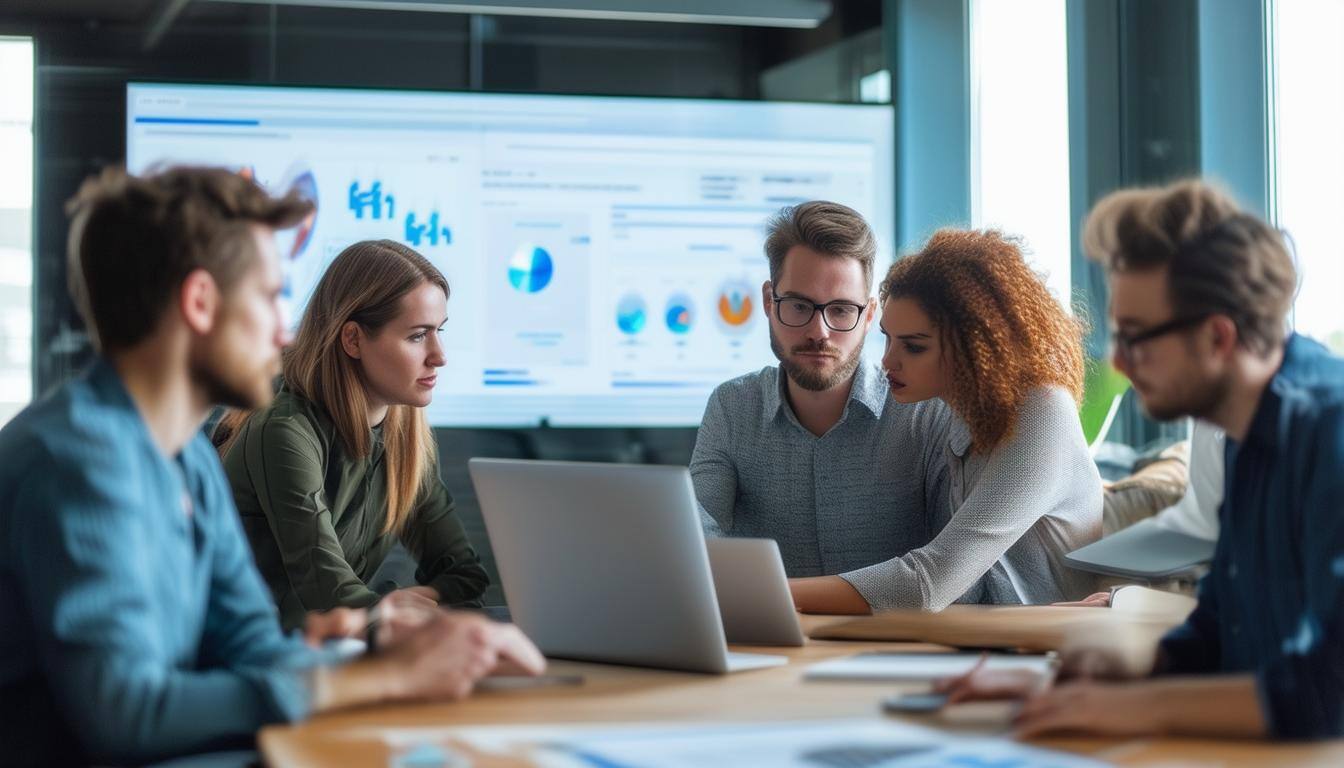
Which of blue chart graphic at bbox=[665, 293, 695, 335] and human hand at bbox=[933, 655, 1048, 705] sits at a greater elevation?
blue chart graphic at bbox=[665, 293, 695, 335]

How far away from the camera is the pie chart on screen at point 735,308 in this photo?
15.4 ft

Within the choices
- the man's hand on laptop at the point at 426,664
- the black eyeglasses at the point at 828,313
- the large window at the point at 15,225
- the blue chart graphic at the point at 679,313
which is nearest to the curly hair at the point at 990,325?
the black eyeglasses at the point at 828,313

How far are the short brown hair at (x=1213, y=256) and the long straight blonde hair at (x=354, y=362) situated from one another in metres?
1.64

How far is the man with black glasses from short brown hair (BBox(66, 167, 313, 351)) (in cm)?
136

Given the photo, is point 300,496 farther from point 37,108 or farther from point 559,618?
point 37,108

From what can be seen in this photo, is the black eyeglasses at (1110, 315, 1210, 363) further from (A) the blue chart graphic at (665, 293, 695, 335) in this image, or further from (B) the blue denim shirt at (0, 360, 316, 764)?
(A) the blue chart graphic at (665, 293, 695, 335)

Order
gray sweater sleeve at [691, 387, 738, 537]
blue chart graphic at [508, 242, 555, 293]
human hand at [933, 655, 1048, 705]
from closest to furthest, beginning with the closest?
human hand at [933, 655, 1048, 705] < gray sweater sleeve at [691, 387, 738, 537] < blue chart graphic at [508, 242, 555, 293]

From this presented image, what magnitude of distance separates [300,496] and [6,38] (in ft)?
8.82

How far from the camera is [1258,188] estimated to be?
3283mm

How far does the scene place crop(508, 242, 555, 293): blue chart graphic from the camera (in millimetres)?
4555

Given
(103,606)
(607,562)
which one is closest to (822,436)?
(607,562)

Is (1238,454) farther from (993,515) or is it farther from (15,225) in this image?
(15,225)

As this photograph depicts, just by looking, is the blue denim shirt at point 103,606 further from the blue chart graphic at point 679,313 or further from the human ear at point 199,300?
the blue chart graphic at point 679,313

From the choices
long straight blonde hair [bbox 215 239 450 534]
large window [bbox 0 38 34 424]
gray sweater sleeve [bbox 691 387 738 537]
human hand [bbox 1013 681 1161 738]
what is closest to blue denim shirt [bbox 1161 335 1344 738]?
human hand [bbox 1013 681 1161 738]
